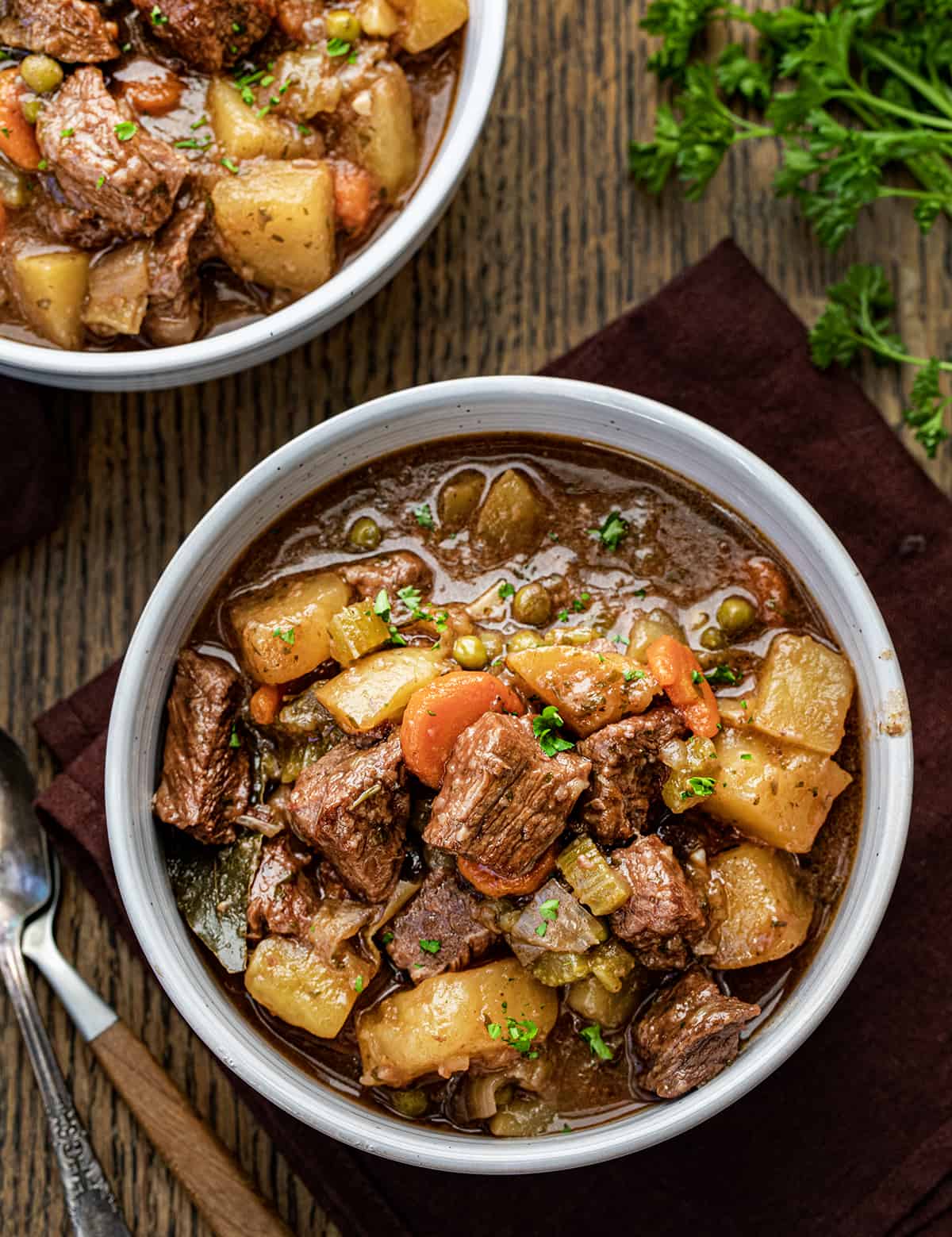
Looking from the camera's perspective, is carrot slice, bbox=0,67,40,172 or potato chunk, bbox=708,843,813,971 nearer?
potato chunk, bbox=708,843,813,971

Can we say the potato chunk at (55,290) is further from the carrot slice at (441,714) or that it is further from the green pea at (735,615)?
the green pea at (735,615)

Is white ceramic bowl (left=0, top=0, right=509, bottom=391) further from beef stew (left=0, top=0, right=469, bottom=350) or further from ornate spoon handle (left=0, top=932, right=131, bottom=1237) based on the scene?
ornate spoon handle (left=0, top=932, right=131, bottom=1237)

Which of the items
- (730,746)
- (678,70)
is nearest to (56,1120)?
(730,746)

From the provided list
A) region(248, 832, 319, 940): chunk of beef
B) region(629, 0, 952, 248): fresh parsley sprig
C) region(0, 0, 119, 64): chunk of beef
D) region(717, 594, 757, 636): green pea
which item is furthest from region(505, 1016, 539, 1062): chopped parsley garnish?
region(0, 0, 119, 64): chunk of beef

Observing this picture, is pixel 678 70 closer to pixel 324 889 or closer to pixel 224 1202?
pixel 324 889

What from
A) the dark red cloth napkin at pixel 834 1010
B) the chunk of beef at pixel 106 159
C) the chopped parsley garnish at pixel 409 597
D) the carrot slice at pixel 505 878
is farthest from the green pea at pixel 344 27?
the carrot slice at pixel 505 878

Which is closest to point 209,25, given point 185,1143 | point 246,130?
point 246,130

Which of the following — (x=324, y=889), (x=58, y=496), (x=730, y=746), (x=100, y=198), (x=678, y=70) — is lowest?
(x=324, y=889)
